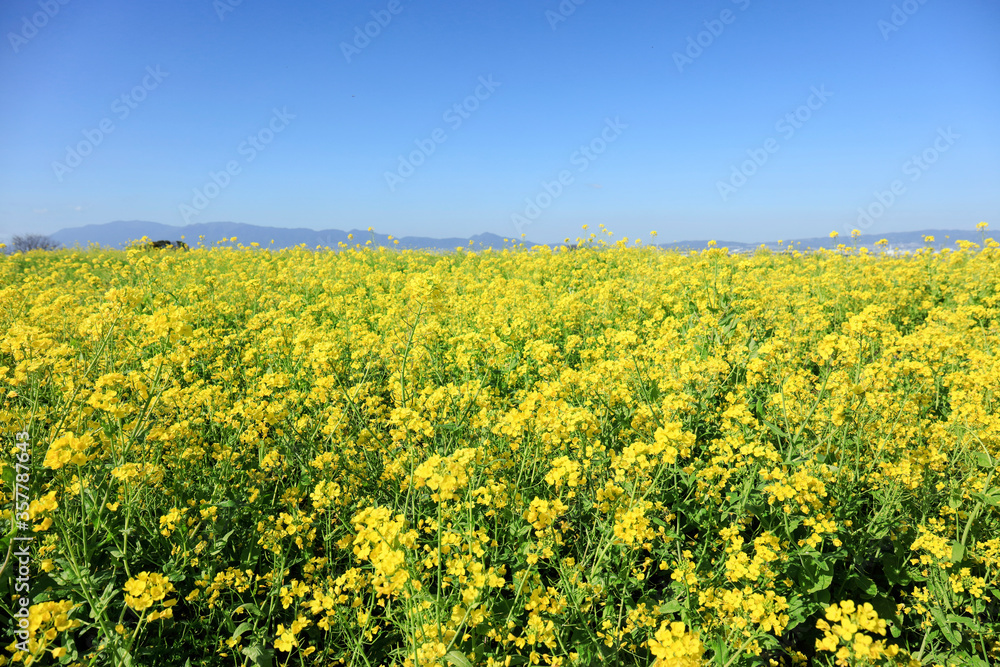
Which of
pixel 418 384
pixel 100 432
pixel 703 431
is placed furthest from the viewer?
pixel 418 384

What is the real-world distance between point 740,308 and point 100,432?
553 centimetres

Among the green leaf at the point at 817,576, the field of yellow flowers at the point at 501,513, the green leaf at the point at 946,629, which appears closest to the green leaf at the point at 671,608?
the field of yellow flowers at the point at 501,513

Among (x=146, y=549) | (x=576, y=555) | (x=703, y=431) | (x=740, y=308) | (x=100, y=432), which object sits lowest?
(x=576, y=555)

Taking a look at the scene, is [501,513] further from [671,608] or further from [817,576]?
[817,576]

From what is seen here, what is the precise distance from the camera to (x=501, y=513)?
90.9 inches

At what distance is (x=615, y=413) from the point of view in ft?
9.86

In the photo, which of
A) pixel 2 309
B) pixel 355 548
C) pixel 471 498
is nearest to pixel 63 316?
pixel 2 309

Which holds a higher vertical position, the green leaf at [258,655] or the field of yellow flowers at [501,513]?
the field of yellow flowers at [501,513]

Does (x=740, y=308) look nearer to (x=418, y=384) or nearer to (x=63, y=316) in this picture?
(x=418, y=384)

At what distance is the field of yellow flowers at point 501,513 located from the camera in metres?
1.76

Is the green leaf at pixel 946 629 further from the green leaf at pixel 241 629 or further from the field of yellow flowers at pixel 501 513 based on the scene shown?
the green leaf at pixel 241 629

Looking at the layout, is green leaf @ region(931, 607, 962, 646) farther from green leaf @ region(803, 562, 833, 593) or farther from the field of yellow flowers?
green leaf @ region(803, 562, 833, 593)

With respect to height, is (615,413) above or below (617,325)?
below

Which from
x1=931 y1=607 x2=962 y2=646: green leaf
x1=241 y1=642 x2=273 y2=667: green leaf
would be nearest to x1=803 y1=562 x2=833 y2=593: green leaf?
x1=931 y1=607 x2=962 y2=646: green leaf
